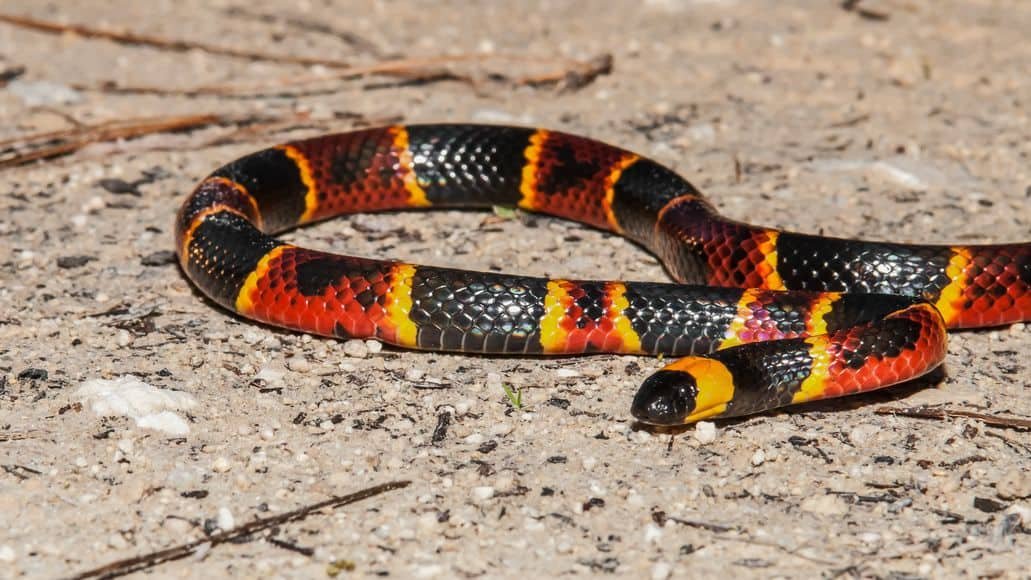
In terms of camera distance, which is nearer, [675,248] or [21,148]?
[675,248]

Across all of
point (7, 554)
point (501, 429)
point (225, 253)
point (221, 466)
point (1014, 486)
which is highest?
point (225, 253)

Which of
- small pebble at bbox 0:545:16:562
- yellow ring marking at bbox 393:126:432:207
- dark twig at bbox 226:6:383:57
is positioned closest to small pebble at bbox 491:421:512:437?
small pebble at bbox 0:545:16:562

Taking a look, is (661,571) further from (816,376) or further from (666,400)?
(816,376)

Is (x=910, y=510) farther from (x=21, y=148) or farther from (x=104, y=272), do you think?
(x=21, y=148)

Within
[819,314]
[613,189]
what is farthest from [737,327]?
[613,189]

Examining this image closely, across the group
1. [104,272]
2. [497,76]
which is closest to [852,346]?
[104,272]

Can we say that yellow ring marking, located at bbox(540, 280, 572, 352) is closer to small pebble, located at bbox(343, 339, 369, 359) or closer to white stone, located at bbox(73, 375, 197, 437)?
small pebble, located at bbox(343, 339, 369, 359)
